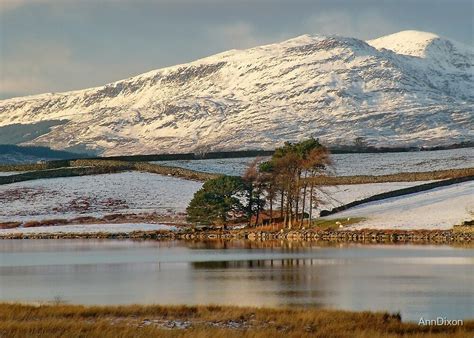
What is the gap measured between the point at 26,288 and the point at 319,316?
21.2 m

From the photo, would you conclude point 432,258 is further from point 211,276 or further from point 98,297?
point 98,297

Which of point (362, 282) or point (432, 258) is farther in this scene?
point (432, 258)

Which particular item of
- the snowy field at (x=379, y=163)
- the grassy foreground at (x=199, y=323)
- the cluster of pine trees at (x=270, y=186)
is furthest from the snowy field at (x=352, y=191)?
the grassy foreground at (x=199, y=323)

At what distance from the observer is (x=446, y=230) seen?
90.2 metres

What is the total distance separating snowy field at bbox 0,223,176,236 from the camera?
111 metres

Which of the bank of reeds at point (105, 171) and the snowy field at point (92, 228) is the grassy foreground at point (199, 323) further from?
the bank of reeds at point (105, 171)

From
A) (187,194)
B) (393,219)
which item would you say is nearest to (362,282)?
(393,219)

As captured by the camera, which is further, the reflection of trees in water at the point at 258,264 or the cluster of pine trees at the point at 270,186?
the cluster of pine trees at the point at 270,186

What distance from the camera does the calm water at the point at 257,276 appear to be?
42281 mm

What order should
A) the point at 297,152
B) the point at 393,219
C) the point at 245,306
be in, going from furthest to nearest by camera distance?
1. the point at 297,152
2. the point at 393,219
3. the point at 245,306

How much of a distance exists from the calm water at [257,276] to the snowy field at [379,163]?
255ft

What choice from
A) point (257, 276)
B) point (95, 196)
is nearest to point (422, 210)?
point (257, 276)

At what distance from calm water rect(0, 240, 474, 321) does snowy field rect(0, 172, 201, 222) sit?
4734 cm

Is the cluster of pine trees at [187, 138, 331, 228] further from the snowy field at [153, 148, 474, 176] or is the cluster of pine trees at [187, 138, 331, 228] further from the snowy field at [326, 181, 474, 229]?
the snowy field at [153, 148, 474, 176]
